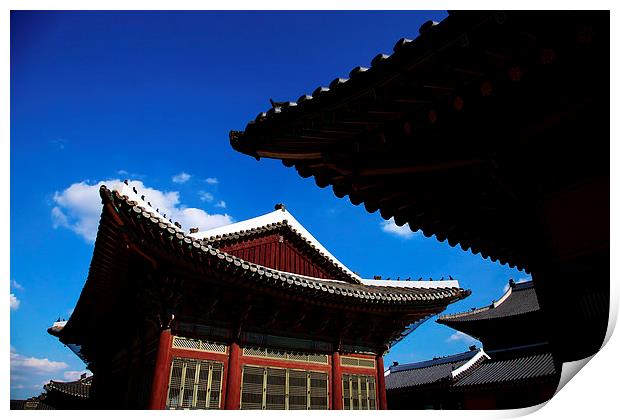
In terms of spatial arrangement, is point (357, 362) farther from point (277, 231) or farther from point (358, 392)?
point (277, 231)

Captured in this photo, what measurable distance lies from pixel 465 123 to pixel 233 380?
697cm

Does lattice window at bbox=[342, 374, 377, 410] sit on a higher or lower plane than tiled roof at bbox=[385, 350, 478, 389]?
lower

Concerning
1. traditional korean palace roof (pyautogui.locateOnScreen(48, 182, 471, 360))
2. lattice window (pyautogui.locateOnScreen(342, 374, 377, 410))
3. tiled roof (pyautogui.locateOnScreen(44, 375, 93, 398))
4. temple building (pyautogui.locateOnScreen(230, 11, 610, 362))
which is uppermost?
traditional korean palace roof (pyautogui.locateOnScreen(48, 182, 471, 360))

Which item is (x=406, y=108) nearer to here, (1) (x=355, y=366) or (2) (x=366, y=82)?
(2) (x=366, y=82)

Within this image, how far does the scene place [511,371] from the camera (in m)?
15.2

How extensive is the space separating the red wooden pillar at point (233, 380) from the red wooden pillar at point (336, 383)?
7.73 feet

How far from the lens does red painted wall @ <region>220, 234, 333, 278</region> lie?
11.8 m

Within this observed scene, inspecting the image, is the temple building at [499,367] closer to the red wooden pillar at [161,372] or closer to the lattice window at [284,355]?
the lattice window at [284,355]

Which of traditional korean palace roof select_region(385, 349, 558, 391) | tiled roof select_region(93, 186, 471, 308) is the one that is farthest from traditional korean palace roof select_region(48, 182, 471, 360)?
traditional korean palace roof select_region(385, 349, 558, 391)

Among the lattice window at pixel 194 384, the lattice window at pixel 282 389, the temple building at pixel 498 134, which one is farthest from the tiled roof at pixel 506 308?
the temple building at pixel 498 134

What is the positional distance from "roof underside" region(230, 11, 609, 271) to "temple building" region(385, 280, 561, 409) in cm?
1279

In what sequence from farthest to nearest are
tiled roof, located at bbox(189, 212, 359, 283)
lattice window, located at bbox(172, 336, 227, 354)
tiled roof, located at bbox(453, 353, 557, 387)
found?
tiled roof, located at bbox(453, 353, 557, 387) < tiled roof, located at bbox(189, 212, 359, 283) < lattice window, located at bbox(172, 336, 227, 354)

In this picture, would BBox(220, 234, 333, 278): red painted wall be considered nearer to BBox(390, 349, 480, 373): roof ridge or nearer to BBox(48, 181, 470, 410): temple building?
BBox(48, 181, 470, 410): temple building

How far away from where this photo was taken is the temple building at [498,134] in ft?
7.37
